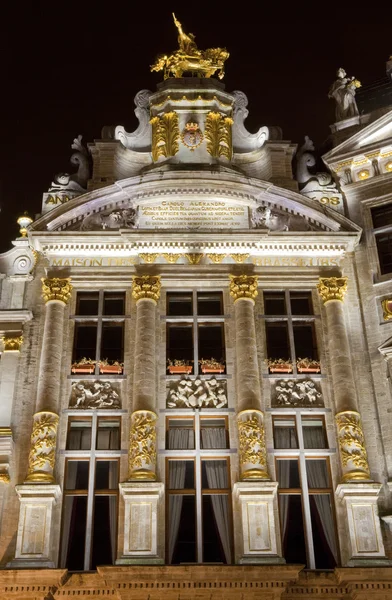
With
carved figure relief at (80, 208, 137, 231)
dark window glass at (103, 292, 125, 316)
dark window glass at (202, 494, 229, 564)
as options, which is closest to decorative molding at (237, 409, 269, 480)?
dark window glass at (202, 494, 229, 564)

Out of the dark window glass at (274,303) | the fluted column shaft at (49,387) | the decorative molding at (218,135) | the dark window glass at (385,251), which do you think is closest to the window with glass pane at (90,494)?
the fluted column shaft at (49,387)

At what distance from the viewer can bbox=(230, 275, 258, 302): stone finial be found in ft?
79.9

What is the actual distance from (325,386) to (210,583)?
6.01 meters

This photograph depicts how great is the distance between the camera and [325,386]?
76.3ft

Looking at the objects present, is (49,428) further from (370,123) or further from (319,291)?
(370,123)

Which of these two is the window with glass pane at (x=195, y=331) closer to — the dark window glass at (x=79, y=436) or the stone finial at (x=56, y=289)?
the dark window glass at (x=79, y=436)

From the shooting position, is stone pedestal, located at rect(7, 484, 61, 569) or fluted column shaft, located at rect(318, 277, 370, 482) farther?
fluted column shaft, located at rect(318, 277, 370, 482)

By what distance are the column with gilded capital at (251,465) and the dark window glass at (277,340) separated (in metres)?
0.64

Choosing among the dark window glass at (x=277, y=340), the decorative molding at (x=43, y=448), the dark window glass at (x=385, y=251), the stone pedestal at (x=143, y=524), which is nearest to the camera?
the stone pedestal at (x=143, y=524)

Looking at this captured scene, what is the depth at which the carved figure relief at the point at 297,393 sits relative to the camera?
2292 centimetres

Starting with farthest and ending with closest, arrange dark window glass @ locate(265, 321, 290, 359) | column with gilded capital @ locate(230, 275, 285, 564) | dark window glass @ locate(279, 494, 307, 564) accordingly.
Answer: dark window glass @ locate(265, 321, 290, 359)
dark window glass @ locate(279, 494, 307, 564)
column with gilded capital @ locate(230, 275, 285, 564)

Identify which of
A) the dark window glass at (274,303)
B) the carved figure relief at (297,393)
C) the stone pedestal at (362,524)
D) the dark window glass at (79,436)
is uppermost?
the dark window glass at (274,303)

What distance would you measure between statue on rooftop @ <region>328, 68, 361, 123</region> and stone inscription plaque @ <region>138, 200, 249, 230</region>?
5.11 metres

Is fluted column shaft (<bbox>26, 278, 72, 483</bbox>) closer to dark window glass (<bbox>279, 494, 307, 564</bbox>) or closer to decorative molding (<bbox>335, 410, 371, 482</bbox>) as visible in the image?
dark window glass (<bbox>279, 494, 307, 564</bbox>)
